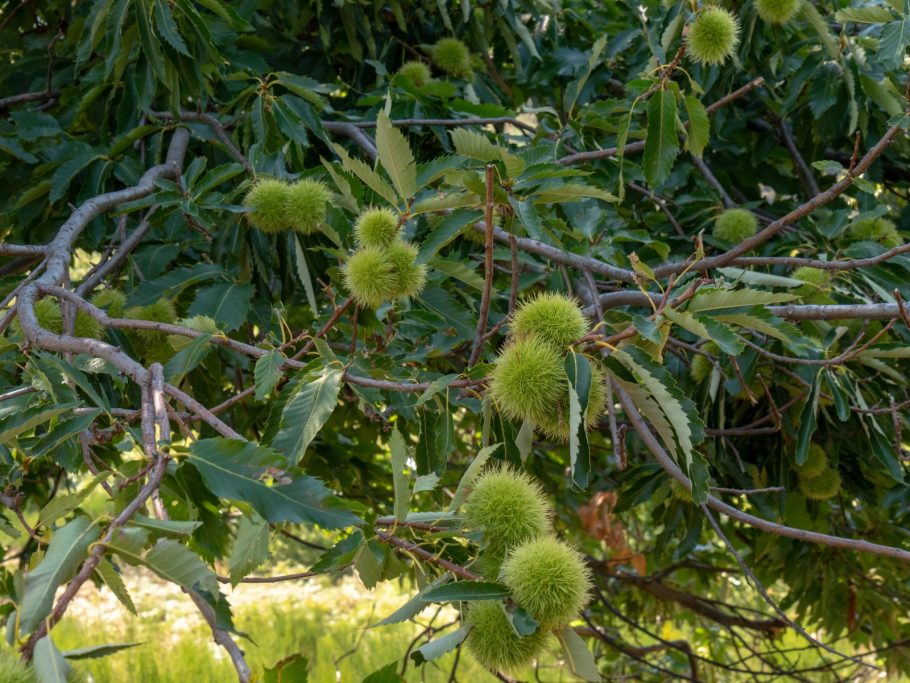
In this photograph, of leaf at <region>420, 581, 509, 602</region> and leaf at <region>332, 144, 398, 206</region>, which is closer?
leaf at <region>420, 581, 509, 602</region>

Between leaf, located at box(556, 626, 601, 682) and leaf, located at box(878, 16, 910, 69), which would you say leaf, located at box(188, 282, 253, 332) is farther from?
leaf, located at box(878, 16, 910, 69)

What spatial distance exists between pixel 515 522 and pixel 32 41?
2574 mm

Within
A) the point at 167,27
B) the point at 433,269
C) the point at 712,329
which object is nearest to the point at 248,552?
the point at 712,329

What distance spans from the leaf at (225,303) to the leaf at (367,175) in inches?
19.4

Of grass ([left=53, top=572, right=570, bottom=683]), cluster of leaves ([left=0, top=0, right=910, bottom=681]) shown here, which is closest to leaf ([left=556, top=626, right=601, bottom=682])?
cluster of leaves ([left=0, top=0, right=910, bottom=681])

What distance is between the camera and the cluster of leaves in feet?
3.68

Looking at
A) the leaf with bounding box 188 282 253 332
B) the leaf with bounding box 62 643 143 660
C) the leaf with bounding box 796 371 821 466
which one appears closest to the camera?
the leaf with bounding box 62 643 143 660

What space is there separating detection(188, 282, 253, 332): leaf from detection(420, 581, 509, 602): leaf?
949mm

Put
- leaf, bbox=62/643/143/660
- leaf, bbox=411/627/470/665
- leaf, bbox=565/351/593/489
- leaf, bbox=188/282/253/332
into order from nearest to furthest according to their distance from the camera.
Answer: leaf, bbox=62/643/143/660, leaf, bbox=411/627/470/665, leaf, bbox=565/351/593/489, leaf, bbox=188/282/253/332

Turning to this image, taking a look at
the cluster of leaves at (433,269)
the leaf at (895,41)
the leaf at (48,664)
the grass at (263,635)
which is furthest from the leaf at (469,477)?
the grass at (263,635)

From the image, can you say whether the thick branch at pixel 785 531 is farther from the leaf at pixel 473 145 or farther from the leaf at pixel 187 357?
the leaf at pixel 187 357

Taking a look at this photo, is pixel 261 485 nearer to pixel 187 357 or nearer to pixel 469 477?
pixel 469 477

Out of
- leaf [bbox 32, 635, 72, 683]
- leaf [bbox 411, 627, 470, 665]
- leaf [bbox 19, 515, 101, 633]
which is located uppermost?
leaf [bbox 19, 515, 101, 633]

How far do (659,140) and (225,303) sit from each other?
3.06 feet
